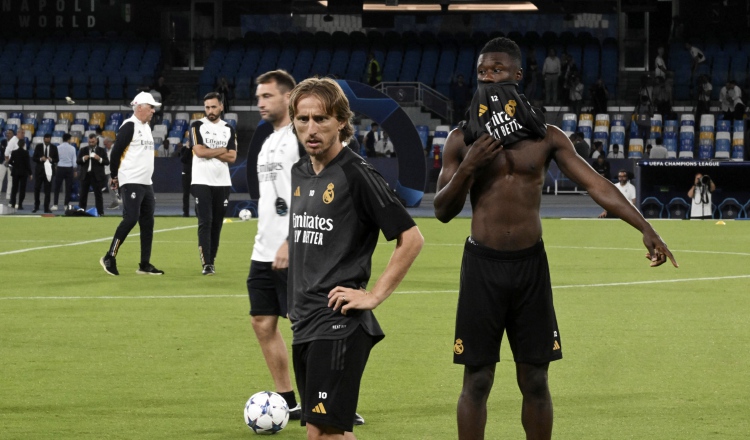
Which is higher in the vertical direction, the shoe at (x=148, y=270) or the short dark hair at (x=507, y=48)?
the short dark hair at (x=507, y=48)

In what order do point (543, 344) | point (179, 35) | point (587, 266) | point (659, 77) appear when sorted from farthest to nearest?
point (179, 35)
point (659, 77)
point (587, 266)
point (543, 344)

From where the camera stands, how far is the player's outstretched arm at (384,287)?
476 cm

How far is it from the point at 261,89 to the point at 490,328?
7.89 feet

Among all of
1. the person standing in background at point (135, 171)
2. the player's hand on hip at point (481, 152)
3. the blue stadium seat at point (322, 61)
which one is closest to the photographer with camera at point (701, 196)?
the person standing in background at point (135, 171)

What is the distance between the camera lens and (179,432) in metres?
6.90

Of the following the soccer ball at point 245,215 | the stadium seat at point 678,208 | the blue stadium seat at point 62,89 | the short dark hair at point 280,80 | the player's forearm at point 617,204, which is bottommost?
the soccer ball at point 245,215

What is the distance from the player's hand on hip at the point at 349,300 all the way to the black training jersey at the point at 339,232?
6cm

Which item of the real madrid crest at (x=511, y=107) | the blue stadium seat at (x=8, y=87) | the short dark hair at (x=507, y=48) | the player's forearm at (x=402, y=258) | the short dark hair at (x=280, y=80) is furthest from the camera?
the blue stadium seat at (x=8, y=87)

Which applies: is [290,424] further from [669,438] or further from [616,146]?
[616,146]

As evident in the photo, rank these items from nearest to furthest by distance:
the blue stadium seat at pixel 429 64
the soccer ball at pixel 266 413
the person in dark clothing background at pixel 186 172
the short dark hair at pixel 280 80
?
1. the soccer ball at pixel 266 413
2. the short dark hair at pixel 280 80
3. the person in dark clothing background at pixel 186 172
4. the blue stadium seat at pixel 429 64

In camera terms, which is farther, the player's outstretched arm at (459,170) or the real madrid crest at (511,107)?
the real madrid crest at (511,107)

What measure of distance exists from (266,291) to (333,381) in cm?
251

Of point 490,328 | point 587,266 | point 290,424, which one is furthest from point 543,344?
point 587,266

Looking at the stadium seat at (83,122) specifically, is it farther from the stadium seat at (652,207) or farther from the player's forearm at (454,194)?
the player's forearm at (454,194)
